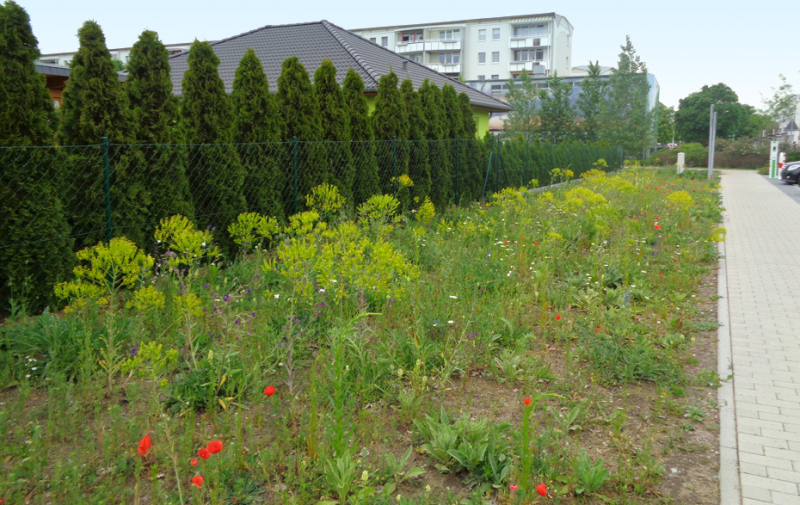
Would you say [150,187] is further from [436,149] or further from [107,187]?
[436,149]

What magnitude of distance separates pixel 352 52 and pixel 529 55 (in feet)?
163

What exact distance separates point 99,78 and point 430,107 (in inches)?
317

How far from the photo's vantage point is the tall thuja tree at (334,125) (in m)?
9.38

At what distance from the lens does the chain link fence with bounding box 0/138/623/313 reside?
5.18 m

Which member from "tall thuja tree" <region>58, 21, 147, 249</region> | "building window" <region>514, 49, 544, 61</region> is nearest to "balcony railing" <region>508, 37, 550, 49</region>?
"building window" <region>514, 49, 544, 61</region>

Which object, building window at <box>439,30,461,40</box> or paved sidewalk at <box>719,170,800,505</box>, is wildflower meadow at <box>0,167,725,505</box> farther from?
building window at <box>439,30,461,40</box>

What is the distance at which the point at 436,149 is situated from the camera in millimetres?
12656

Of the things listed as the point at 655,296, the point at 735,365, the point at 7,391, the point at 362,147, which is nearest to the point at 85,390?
the point at 7,391

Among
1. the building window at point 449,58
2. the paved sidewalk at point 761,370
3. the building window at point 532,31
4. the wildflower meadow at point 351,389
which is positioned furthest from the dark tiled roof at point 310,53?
the building window at point 449,58

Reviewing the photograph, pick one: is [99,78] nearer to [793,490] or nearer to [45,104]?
[45,104]

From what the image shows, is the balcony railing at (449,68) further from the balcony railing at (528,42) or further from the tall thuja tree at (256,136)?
the tall thuja tree at (256,136)

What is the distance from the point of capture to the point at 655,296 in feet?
20.6

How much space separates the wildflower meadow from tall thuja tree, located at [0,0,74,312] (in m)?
0.48

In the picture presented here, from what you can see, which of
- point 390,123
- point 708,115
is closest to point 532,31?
point 708,115
